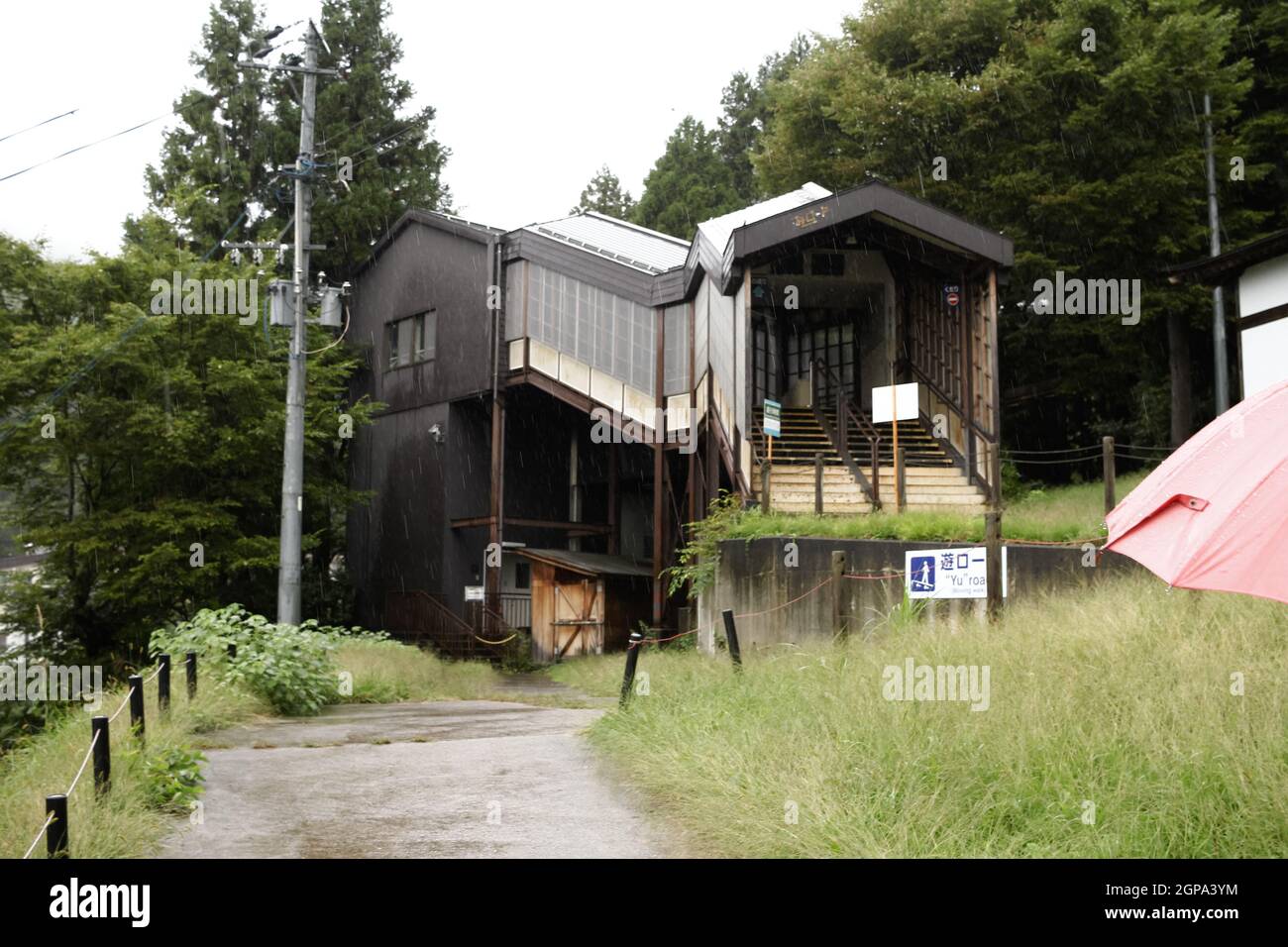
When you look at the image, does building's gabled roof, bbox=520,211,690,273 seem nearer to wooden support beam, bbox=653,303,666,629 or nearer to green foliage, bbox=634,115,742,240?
wooden support beam, bbox=653,303,666,629

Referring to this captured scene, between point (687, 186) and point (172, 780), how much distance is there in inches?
1573

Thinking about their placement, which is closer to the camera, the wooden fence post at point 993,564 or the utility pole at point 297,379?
the wooden fence post at point 993,564

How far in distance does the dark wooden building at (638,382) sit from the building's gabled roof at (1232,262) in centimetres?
293

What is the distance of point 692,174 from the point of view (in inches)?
1795

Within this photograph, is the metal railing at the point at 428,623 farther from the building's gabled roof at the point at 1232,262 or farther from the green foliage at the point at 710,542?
the building's gabled roof at the point at 1232,262

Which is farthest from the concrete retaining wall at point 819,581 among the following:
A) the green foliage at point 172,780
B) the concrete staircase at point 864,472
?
the green foliage at point 172,780

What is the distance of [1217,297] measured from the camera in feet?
72.4

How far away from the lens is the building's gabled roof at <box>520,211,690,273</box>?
2548 centimetres

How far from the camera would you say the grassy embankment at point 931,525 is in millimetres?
14148

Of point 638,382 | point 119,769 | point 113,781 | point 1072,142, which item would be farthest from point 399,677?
point 1072,142

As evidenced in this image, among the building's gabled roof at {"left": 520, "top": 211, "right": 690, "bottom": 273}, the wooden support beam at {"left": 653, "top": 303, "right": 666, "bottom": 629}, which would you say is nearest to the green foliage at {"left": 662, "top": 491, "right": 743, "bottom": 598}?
the wooden support beam at {"left": 653, "top": 303, "right": 666, "bottom": 629}

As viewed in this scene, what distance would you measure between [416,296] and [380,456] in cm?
415

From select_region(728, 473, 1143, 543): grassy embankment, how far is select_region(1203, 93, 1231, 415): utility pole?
6.37 metres

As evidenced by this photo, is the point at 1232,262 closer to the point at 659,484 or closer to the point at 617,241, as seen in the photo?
the point at 659,484
